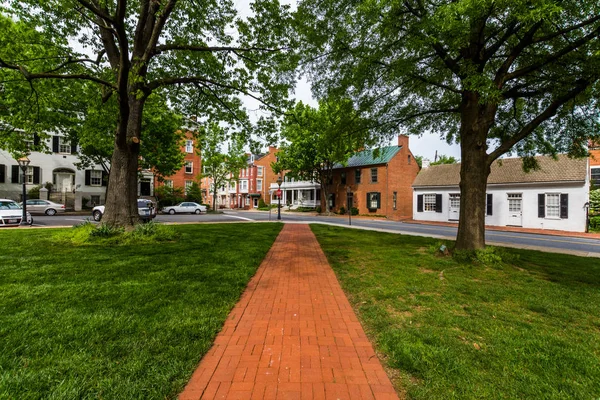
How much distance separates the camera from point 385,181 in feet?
108

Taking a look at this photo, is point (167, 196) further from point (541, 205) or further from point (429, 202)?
point (541, 205)

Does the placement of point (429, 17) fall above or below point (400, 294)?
above

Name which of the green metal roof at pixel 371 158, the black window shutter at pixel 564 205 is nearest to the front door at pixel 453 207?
the black window shutter at pixel 564 205

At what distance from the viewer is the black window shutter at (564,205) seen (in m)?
20.1

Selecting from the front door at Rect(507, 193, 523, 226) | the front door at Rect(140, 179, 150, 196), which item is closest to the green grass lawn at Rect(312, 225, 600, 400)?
the front door at Rect(507, 193, 523, 226)

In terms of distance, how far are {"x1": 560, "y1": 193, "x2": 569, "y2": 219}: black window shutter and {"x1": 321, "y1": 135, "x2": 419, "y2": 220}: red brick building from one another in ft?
44.0

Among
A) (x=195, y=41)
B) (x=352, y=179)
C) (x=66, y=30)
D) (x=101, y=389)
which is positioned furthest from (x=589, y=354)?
(x=352, y=179)

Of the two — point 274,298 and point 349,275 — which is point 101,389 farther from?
point 349,275

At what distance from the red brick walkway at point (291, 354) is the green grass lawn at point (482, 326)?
0.27 metres

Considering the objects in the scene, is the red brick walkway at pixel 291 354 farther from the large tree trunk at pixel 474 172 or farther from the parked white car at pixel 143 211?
the parked white car at pixel 143 211

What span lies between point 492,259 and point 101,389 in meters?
8.19

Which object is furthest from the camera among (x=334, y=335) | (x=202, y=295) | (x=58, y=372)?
(x=202, y=295)

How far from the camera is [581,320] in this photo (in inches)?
154

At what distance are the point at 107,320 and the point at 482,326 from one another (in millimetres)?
4684
